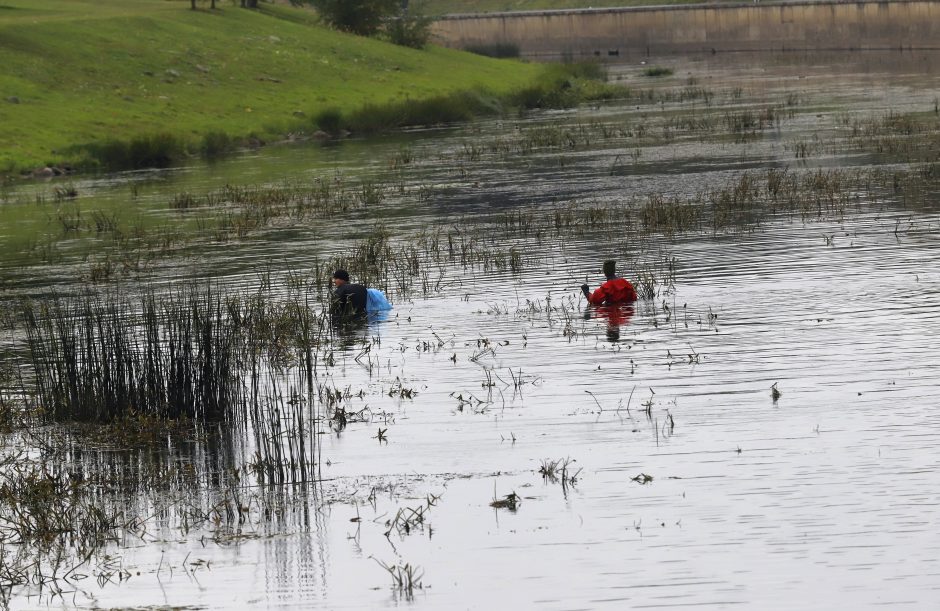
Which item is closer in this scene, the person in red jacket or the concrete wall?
the person in red jacket

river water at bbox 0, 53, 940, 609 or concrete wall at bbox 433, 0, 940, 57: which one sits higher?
concrete wall at bbox 433, 0, 940, 57

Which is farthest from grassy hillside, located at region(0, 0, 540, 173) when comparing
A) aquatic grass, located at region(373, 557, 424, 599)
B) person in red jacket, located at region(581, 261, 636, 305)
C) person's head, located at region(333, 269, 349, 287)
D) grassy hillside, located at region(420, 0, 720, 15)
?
grassy hillside, located at region(420, 0, 720, 15)

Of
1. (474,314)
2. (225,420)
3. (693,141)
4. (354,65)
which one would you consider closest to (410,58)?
(354,65)

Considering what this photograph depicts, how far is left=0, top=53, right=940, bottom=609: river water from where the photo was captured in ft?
41.0

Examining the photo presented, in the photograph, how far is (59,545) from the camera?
1372 cm

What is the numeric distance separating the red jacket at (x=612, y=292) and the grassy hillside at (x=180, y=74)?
37.4 meters

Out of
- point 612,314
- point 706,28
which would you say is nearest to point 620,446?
point 612,314

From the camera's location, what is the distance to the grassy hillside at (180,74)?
63.7 m

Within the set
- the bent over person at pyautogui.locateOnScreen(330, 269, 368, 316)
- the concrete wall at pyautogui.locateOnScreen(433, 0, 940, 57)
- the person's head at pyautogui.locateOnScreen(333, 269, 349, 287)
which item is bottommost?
the bent over person at pyautogui.locateOnScreen(330, 269, 368, 316)

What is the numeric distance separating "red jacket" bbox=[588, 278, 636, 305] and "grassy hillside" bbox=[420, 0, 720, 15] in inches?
5138

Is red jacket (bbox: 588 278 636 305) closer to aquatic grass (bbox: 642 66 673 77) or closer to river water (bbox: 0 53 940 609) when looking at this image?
river water (bbox: 0 53 940 609)

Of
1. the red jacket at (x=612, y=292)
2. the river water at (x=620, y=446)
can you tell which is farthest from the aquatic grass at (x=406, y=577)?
the red jacket at (x=612, y=292)

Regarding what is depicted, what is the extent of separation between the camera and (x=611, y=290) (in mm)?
24391

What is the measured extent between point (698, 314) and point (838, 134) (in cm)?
2905
